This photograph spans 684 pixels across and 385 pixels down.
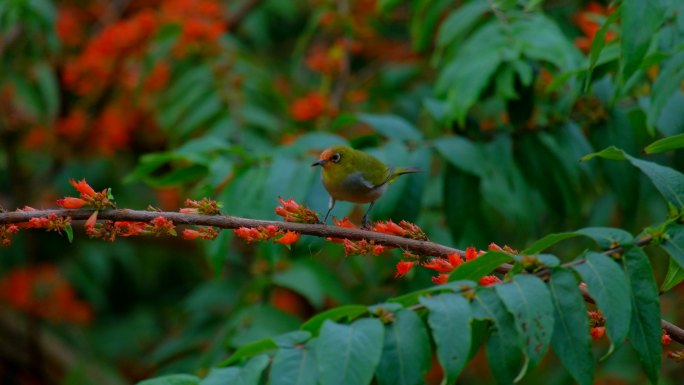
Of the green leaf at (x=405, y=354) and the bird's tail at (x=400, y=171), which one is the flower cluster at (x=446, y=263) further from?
the bird's tail at (x=400, y=171)

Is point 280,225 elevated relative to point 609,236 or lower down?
elevated

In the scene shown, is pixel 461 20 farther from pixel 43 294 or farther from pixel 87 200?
pixel 43 294

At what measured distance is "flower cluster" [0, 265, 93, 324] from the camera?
7.23 m

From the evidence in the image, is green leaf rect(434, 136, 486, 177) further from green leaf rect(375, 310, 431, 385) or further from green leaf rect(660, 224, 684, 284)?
green leaf rect(375, 310, 431, 385)

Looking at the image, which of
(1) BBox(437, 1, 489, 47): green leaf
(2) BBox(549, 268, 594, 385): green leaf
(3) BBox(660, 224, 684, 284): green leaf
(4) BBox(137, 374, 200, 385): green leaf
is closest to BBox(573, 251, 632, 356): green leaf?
(2) BBox(549, 268, 594, 385): green leaf

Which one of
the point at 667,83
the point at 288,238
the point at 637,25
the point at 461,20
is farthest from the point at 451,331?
the point at 461,20

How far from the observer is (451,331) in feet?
7.38

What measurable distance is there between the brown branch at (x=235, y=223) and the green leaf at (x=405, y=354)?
0.88 feet

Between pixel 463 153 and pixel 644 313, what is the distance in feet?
6.33

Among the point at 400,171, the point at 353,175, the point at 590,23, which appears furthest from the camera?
the point at 590,23

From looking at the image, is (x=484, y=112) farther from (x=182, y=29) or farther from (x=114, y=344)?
(x=114, y=344)

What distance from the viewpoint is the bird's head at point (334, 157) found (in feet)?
12.7

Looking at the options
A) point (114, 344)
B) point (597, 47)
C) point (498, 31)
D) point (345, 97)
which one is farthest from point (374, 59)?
point (597, 47)

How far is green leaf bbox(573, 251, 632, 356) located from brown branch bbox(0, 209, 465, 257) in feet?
1.38
